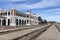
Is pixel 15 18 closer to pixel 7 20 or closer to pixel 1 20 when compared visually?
pixel 7 20

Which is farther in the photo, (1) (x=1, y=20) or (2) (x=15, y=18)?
(2) (x=15, y=18)

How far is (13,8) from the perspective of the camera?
89.9m

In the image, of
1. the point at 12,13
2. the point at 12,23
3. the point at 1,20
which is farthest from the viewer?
the point at 12,13

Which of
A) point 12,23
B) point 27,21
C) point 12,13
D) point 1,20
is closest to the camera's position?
point 1,20

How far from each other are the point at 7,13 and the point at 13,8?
13.2ft

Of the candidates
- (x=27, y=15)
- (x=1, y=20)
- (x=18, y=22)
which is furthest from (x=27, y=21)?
(x=1, y=20)

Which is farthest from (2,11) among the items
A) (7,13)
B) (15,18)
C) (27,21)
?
(27,21)

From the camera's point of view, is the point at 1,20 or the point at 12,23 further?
the point at 12,23

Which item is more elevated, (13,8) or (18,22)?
(13,8)

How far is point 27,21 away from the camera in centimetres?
11550

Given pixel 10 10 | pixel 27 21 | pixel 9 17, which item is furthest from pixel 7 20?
pixel 27 21

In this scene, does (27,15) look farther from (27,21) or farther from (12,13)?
(12,13)

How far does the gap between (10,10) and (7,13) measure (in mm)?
2233

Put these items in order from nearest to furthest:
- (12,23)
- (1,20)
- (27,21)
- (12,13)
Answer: (1,20) < (12,23) < (12,13) < (27,21)
